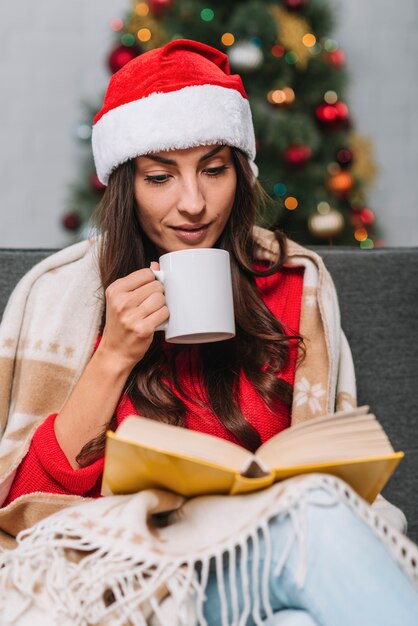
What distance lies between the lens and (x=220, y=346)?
125 centimetres

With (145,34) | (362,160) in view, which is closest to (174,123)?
(145,34)

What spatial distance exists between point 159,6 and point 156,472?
2.04 meters

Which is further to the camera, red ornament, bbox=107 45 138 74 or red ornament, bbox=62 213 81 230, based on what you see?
red ornament, bbox=62 213 81 230

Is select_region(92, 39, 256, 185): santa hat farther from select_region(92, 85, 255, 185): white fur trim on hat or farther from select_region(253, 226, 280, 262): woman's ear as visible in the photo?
select_region(253, 226, 280, 262): woman's ear

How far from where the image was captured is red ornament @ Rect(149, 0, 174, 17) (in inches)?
98.3

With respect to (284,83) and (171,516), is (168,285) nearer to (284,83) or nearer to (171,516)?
(171,516)

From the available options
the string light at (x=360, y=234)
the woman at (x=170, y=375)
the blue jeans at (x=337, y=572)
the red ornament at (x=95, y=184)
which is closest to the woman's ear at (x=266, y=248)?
the woman at (x=170, y=375)

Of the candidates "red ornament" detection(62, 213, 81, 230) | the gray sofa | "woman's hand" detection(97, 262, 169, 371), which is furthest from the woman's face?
"red ornament" detection(62, 213, 81, 230)

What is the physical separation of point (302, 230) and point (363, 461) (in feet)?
6.39

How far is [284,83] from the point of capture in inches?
101

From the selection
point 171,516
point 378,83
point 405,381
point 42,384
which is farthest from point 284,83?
point 171,516

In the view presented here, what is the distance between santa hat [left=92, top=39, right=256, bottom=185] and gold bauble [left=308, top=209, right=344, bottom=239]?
1305mm

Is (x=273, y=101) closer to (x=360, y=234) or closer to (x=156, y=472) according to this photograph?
(x=360, y=234)

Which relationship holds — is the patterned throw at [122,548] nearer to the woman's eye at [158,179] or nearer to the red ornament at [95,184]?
the woman's eye at [158,179]
